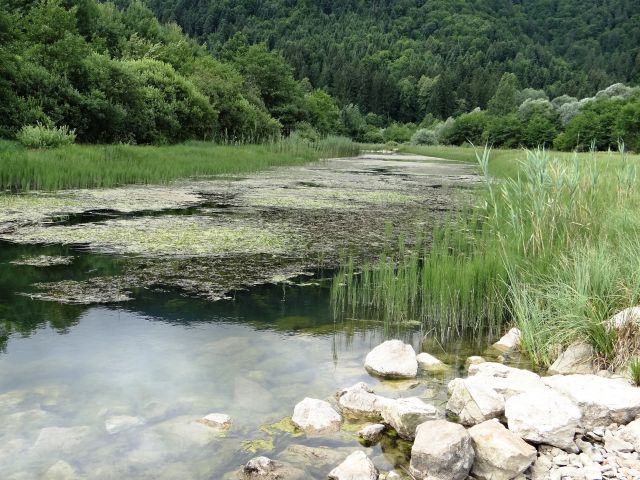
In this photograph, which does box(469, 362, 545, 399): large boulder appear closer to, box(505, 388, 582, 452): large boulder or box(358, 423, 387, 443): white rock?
box(505, 388, 582, 452): large boulder

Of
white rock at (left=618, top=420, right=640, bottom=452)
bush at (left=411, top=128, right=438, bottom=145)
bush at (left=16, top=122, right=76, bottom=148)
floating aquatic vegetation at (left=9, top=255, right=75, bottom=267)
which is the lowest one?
white rock at (left=618, top=420, right=640, bottom=452)

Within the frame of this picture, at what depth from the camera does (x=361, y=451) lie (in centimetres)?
313

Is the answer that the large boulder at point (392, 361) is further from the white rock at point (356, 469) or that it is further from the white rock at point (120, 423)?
the white rock at point (120, 423)

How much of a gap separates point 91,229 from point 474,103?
340 feet

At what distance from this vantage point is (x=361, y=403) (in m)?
3.72

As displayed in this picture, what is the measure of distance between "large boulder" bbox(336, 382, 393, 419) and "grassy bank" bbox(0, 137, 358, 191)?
1146 centimetres

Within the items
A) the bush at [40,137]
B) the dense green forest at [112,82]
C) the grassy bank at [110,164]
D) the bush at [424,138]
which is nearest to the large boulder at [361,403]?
the grassy bank at [110,164]

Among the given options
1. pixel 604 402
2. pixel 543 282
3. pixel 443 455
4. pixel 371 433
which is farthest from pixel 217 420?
pixel 543 282

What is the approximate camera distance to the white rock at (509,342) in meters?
4.91

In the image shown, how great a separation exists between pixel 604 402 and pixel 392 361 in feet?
4.83

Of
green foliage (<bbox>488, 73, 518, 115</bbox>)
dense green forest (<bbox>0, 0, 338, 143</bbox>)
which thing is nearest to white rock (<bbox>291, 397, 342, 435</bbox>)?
dense green forest (<bbox>0, 0, 338, 143</bbox>)

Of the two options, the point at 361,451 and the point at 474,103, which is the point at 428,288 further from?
the point at 474,103

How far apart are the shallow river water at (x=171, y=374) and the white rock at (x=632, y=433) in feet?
3.69

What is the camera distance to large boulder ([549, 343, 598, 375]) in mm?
4227
